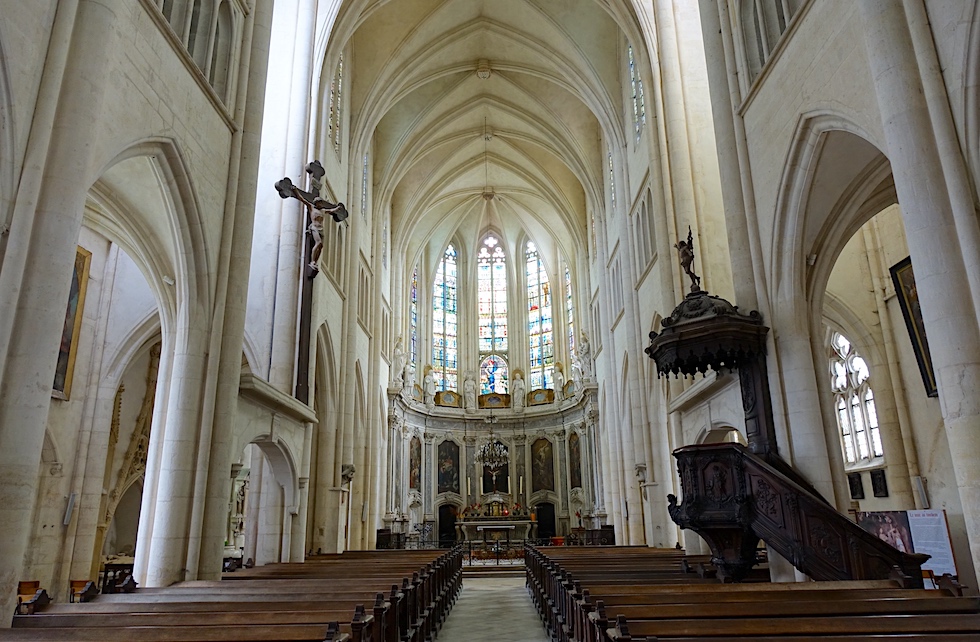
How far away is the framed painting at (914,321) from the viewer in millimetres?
12984

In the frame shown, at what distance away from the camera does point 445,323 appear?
38.0 m

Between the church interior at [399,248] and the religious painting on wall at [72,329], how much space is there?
0.23 ft

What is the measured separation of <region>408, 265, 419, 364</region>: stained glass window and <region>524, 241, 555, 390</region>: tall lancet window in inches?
234

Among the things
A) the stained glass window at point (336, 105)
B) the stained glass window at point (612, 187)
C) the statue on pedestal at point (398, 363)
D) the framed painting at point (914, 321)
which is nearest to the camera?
the framed painting at point (914, 321)

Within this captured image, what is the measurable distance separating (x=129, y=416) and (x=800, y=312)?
15.6 metres

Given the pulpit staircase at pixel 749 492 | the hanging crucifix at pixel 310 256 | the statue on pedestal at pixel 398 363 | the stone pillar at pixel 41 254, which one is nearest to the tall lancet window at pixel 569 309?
the statue on pedestal at pixel 398 363

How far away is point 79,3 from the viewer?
7.08 meters

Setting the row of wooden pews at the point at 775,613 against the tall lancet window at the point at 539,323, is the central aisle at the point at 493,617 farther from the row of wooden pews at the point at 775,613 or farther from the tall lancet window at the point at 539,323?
the tall lancet window at the point at 539,323

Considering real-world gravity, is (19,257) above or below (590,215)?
below

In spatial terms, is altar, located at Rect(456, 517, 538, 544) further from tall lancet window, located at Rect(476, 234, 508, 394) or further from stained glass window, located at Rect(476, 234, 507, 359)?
stained glass window, located at Rect(476, 234, 507, 359)

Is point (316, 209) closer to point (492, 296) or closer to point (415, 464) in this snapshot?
point (415, 464)

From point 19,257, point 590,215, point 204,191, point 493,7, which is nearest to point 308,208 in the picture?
point 204,191

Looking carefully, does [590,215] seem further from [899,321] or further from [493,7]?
[899,321]

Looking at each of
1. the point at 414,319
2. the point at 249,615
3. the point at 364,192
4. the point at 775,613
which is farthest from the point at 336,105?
the point at 775,613
